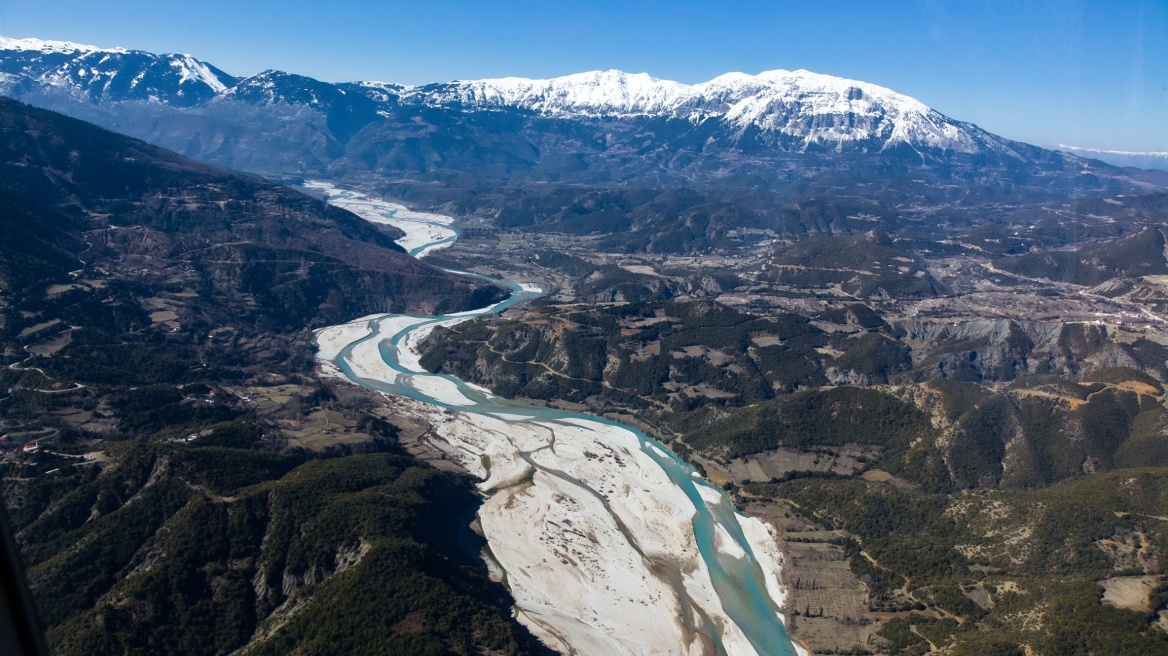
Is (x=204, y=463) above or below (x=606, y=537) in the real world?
above

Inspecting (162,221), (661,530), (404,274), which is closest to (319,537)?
(661,530)

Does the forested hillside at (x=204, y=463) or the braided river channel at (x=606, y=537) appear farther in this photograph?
the braided river channel at (x=606, y=537)

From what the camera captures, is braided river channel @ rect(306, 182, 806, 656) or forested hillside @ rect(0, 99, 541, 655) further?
braided river channel @ rect(306, 182, 806, 656)

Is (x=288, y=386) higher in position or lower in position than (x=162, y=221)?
lower

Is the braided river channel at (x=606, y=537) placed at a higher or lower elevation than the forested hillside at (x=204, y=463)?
lower

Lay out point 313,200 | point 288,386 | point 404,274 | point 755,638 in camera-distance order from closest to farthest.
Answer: point 755,638 → point 288,386 → point 404,274 → point 313,200

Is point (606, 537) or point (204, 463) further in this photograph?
point (606, 537)

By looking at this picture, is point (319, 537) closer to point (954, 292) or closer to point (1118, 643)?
point (1118, 643)

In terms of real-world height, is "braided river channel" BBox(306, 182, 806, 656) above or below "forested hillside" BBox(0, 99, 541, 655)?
below
